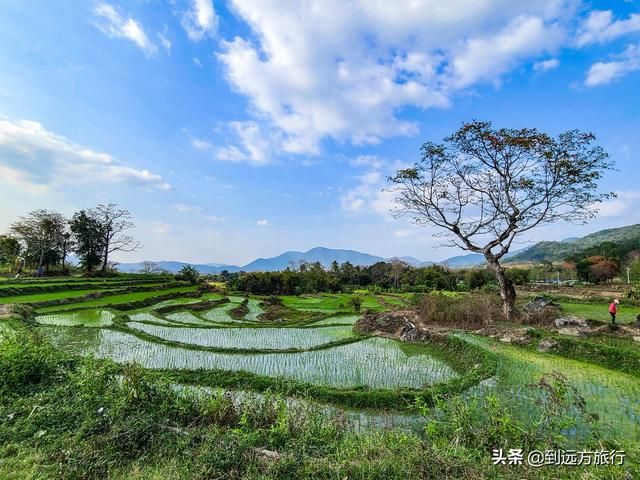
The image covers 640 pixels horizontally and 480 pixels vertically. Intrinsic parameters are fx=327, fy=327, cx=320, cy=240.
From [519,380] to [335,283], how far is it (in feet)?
128

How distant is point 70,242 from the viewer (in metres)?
43.2

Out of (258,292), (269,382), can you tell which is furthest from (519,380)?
(258,292)

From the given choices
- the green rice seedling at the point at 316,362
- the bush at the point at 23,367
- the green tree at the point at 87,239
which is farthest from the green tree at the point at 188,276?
the bush at the point at 23,367

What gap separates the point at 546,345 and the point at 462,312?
515 cm

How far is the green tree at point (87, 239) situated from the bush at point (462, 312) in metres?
43.2

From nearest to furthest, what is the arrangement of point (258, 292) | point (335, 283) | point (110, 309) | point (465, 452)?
point (465, 452), point (110, 309), point (258, 292), point (335, 283)

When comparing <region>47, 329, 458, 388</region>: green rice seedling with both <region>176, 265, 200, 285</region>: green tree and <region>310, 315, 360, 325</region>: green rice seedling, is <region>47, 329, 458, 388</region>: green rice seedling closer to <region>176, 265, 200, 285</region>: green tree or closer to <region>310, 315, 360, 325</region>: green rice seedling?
<region>310, 315, 360, 325</region>: green rice seedling

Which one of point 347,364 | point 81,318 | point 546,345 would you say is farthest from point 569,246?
point 81,318

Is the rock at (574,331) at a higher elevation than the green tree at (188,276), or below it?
below

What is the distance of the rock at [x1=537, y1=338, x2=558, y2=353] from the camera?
1070cm

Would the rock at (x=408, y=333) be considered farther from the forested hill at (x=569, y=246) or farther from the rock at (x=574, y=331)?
the forested hill at (x=569, y=246)

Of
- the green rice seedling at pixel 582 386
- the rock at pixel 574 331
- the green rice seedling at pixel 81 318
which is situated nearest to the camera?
the green rice seedling at pixel 582 386

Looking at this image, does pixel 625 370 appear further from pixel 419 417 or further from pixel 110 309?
pixel 110 309

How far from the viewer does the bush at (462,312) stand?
1564cm
